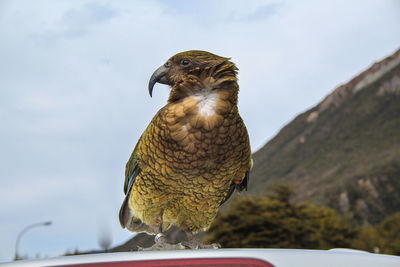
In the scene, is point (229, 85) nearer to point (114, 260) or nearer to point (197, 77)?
point (197, 77)

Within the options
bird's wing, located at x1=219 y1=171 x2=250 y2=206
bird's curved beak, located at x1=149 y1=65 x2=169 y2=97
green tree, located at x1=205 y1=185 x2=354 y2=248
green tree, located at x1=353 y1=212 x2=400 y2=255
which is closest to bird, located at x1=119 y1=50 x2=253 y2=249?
bird's curved beak, located at x1=149 y1=65 x2=169 y2=97

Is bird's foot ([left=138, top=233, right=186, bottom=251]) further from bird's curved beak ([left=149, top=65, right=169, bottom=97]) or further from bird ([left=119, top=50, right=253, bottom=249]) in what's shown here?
bird's curved beak ([left=149, top=65, right=169, bottom=97])

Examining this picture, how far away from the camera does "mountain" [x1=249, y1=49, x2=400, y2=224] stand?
4491 centimetres

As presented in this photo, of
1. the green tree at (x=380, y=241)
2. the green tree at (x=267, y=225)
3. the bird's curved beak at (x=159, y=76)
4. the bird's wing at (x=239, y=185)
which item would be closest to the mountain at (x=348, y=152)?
the green tree at (x=267, y=225)

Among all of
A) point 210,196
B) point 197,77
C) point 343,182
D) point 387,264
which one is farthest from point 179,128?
point 343,182

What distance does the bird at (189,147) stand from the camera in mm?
4215

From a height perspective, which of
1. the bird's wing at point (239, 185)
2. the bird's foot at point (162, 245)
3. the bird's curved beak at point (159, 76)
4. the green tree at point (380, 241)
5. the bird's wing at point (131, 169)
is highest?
the bird's curved beak at point (159, 76)

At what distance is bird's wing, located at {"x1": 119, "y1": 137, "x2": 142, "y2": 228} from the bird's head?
735mm

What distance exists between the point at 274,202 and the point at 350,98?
55.0 metres

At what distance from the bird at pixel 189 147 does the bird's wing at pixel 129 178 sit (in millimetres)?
19

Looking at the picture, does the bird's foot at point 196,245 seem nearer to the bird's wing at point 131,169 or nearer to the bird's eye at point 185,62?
the bird's wing at point 131,169

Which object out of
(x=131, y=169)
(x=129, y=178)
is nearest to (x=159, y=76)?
(x=131, y=169)

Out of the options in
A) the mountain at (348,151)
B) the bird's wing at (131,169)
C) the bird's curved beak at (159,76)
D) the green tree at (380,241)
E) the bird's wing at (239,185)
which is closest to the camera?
the bird's curved beak at (159,76)

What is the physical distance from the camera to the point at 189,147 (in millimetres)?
4191
